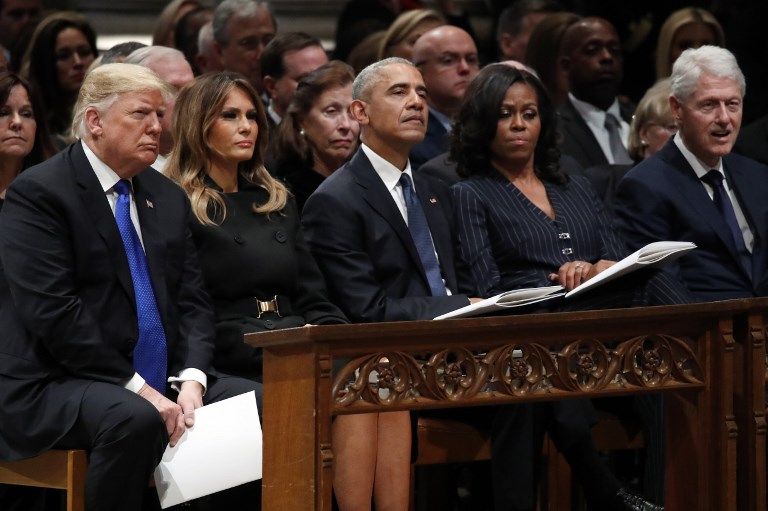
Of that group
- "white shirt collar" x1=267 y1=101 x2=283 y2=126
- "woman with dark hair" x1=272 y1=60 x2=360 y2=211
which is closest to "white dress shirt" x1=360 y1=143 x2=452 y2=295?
"woman with dark hair" x1=272 y1=60 x2=360 y2=211

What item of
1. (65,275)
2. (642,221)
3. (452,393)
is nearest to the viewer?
(452,393)

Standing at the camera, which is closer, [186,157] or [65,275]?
[65,275]

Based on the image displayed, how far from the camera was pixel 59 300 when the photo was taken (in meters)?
3.97

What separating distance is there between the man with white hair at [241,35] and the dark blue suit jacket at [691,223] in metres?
2.11

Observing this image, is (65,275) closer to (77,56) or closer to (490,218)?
(490,218)

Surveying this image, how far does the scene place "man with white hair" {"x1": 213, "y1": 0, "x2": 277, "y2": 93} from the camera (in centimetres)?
665

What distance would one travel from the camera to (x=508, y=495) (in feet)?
14.1

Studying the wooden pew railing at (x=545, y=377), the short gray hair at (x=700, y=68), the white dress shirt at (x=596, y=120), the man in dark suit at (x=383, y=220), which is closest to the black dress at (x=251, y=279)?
the man in dark suit at (x=383, y=220)

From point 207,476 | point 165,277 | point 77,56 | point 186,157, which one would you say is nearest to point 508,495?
point 207,476

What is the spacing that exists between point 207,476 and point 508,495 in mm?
942

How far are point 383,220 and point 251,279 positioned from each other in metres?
0.51

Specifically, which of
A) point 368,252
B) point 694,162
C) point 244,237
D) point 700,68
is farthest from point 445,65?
point 244,237

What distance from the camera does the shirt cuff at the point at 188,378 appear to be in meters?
4.18

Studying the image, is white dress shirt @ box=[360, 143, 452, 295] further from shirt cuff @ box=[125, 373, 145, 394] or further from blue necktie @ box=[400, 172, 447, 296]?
shirt cuff @ box=[125, 373, 145, 394]
